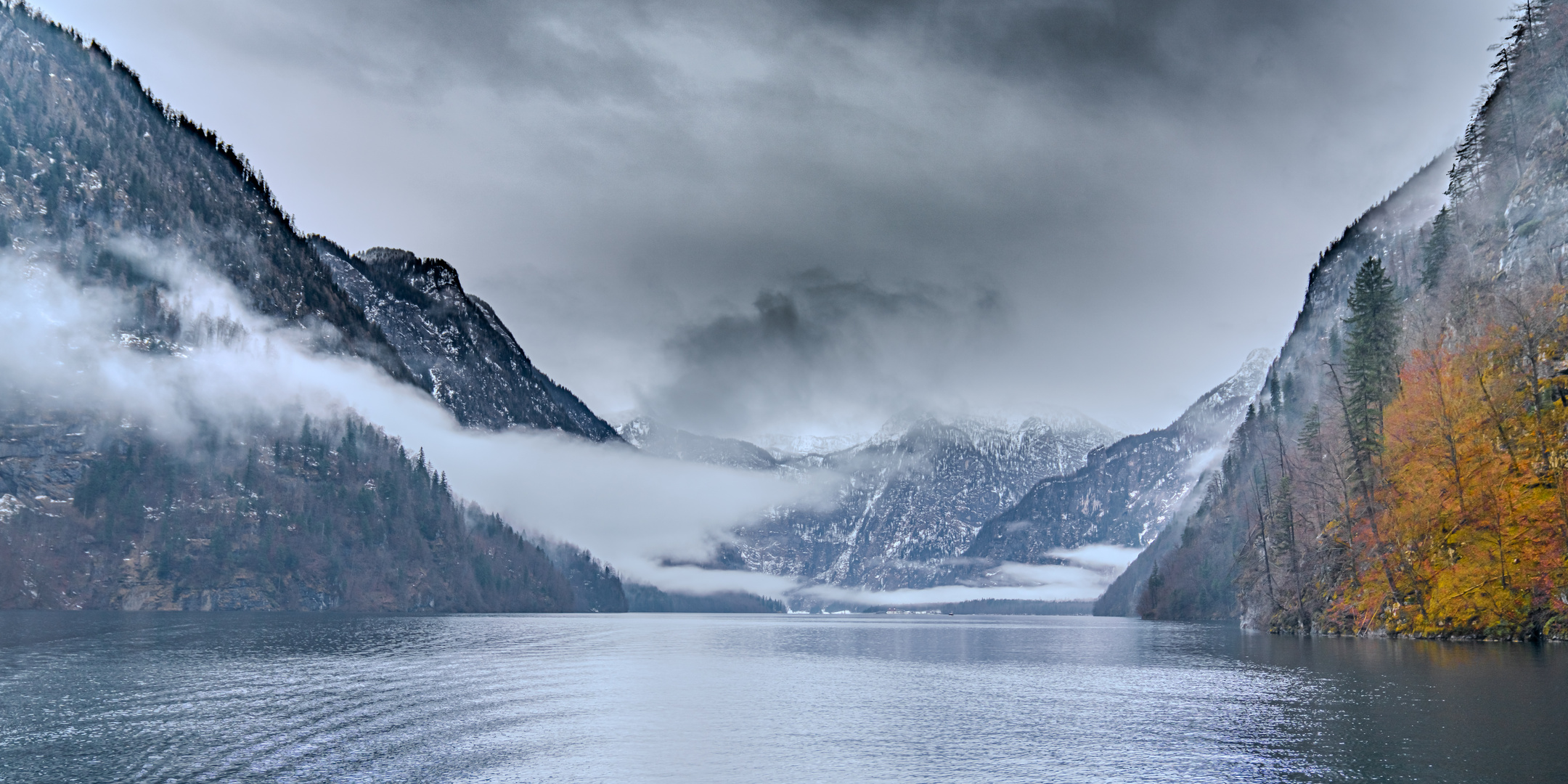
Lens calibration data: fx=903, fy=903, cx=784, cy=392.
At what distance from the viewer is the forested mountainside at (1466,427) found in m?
72.4

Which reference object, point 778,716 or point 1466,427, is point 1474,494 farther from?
point 778,716

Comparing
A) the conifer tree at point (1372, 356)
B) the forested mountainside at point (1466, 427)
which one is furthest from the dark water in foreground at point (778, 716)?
the conifer tree at point (1372, 356)

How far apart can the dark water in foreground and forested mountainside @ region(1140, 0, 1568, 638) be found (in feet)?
24.4

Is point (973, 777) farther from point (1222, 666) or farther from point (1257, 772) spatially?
point (1222, 666)

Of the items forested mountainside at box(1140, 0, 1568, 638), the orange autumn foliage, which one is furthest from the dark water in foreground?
forested mountainside at box(1140, 0, 1568, 638)

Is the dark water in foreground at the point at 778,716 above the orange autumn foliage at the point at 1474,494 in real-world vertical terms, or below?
below

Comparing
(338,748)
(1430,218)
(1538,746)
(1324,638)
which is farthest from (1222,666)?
(1430,218)

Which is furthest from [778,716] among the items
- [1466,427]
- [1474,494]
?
[1466,427]

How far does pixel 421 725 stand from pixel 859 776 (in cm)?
2294

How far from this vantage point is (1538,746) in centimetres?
3086

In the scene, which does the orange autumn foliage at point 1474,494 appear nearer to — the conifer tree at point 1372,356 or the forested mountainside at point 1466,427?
the forested mountainside at point 1466,427

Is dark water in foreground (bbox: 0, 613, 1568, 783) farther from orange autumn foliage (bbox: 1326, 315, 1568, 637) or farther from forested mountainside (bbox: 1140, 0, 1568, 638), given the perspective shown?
forested mountainside (bbox: 1140, 0, 1568, 638)

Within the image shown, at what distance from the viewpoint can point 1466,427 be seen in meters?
79.4

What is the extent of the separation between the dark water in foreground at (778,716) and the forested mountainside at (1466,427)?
24.4 feet
